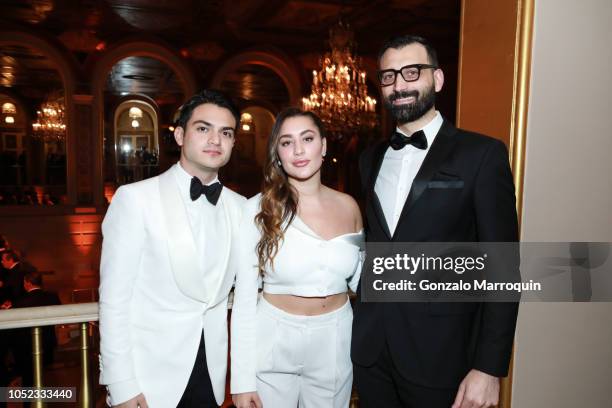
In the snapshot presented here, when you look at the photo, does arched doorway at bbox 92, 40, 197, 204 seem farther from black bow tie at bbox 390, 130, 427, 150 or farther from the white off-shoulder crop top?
black bow tie at bbox 390, 130, 427, 150

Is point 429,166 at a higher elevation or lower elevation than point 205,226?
higher

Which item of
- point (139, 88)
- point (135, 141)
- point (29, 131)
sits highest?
point (139, 88)

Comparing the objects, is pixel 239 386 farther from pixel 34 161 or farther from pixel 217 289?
pixel 34 161

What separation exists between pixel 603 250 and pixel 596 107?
29.7 inches

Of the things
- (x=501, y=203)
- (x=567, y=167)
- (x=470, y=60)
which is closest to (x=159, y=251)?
(x=501, y=203)

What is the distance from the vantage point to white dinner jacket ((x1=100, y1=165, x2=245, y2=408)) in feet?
6.32

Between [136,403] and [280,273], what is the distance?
0.84m

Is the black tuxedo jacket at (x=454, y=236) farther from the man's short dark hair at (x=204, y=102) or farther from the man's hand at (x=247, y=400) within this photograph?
the man's short dark hair at (x=204, y=102)

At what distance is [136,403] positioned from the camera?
6.36ft

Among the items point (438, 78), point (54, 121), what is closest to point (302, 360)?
point (438, 78)

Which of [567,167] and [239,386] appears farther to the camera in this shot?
[567,167]

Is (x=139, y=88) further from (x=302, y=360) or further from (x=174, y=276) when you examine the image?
(x=302, y=360)

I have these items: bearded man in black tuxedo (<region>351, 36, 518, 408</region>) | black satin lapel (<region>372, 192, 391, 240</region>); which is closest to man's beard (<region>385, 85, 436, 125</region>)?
bearded man in black tuxedo (<region>351, 36, 518, 408</region>)

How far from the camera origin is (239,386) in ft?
6.84
